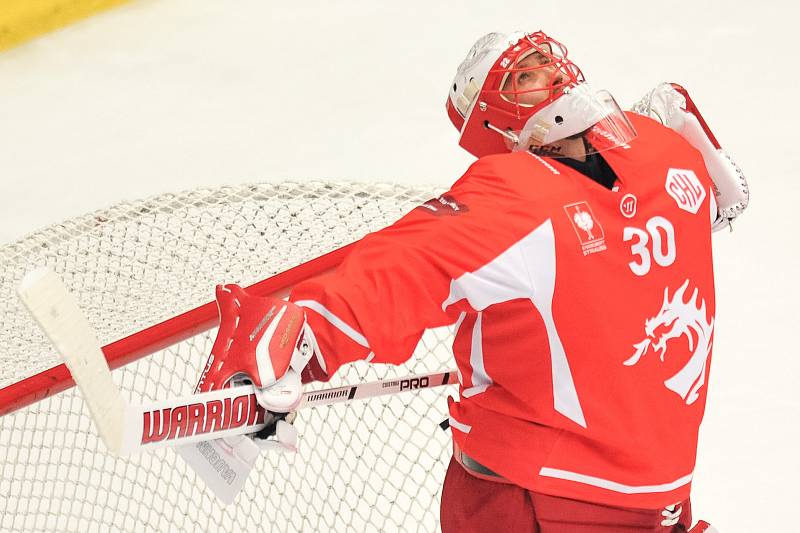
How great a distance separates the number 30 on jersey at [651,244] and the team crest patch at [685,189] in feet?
0.16

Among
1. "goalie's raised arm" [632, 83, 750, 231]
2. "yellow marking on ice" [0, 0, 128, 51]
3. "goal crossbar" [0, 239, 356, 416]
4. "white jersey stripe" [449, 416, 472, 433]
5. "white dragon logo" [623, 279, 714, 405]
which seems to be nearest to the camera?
"white dragon logo" [623, 279, 714, 405]

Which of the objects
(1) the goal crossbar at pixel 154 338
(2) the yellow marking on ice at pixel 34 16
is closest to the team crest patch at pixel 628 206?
→ (1) the goal crossbar at pixel 154 338

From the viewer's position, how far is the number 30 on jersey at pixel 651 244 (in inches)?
57.3

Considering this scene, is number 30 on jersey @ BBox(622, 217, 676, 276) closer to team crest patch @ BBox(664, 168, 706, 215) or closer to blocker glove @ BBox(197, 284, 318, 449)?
team crest patch @ BBox(664, 168, 706, 215)

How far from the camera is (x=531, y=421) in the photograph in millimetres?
1526

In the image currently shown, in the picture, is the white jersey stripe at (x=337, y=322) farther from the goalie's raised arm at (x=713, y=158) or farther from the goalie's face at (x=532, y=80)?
the goalie's raised arm at (x=713, y=158)

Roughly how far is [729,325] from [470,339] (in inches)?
68.3

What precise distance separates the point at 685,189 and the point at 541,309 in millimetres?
283

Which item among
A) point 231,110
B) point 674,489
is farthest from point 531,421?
point 231,110

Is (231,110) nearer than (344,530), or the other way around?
(344,530)

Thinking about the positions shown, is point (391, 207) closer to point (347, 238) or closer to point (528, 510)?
point (347, 238)

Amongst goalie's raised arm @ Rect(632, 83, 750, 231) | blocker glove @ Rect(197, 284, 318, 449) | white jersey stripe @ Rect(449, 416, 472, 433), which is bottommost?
white jersey stripe @ Rect(449, 416, 472, 433)

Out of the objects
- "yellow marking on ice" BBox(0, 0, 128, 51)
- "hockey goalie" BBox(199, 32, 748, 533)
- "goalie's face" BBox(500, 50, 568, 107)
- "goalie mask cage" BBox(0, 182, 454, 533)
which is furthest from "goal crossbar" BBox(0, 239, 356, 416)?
"yellow marking on ice" BBox(0, 0, 128, 51)

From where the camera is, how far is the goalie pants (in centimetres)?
157
